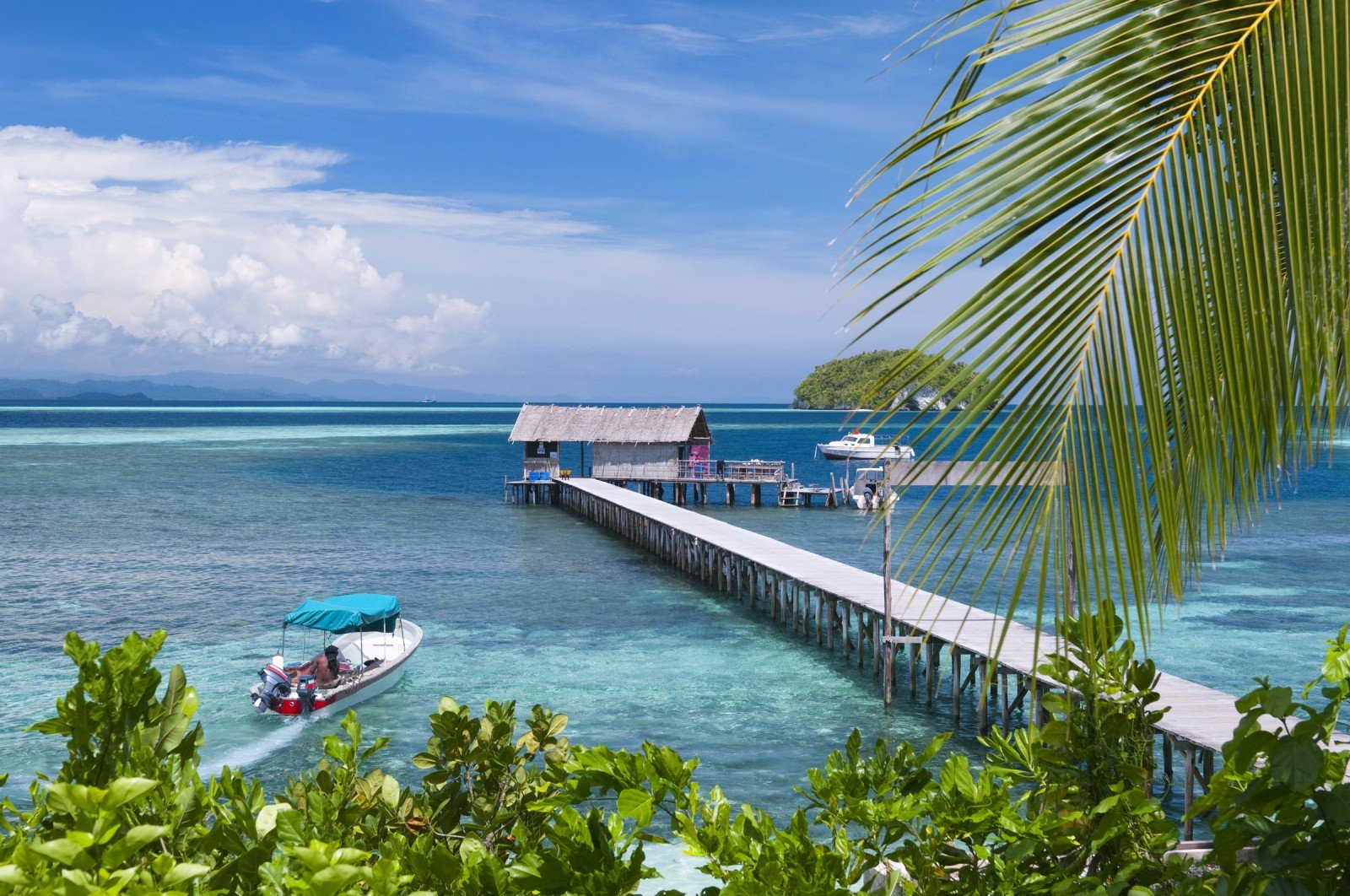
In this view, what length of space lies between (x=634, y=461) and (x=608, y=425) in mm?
1926

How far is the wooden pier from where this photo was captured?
12.1 m

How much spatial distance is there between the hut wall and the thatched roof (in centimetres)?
57

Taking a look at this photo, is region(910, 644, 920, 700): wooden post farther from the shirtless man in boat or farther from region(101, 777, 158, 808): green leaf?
region(101, 777, 158, 808): green leaf

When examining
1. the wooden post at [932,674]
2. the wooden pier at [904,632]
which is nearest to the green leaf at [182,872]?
the wooden pier at [904,632]

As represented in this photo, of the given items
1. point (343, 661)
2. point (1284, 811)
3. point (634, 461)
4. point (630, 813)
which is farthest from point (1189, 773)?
point (634, 461)

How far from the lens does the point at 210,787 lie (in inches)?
93.2

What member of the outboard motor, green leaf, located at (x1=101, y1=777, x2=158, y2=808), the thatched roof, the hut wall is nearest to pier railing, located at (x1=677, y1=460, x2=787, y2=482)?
the hut wall

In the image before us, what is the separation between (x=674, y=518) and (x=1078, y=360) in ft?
97.2

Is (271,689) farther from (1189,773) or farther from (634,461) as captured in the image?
(634,461)

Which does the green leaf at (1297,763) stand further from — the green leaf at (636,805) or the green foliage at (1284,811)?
the green leaf at (636,805)

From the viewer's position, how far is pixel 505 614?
2434 centimetres

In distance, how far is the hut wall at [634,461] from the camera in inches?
1866

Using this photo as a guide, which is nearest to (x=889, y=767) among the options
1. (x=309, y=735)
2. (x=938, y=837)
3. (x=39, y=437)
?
(x=938, y=837)

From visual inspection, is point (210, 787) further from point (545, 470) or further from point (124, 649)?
point (545, 470)
